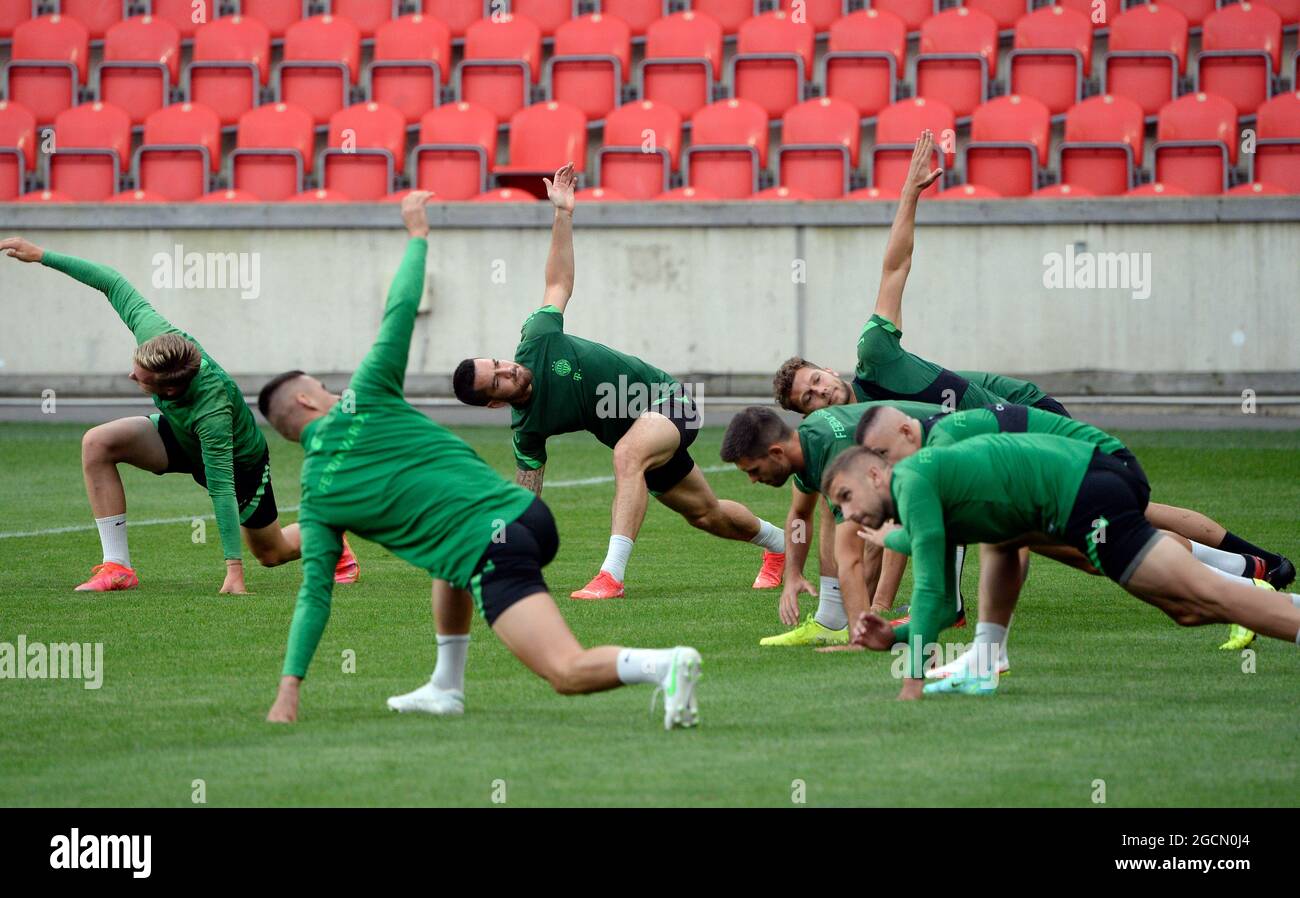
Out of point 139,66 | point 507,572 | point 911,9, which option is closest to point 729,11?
point 911,9

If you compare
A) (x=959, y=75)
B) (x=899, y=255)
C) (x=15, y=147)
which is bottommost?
(x=899, y=255)

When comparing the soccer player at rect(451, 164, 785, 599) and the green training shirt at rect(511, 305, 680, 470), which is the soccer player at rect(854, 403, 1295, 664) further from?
the green training shirt at rect(511, 305, 680, 470)

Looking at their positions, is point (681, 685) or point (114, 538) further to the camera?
point (114, 538)

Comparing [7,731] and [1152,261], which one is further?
[1152,261]

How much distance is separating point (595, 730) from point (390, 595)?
161 inches

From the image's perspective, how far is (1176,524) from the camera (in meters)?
9.55

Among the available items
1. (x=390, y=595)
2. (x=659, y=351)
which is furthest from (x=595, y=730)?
(x=659, y=351)

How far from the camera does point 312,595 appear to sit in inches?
257

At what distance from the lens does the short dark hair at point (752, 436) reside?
789 cm

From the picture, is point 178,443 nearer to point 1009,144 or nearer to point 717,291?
point 717,291

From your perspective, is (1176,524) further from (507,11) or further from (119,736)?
(507,11)

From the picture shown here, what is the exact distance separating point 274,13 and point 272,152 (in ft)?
10.4

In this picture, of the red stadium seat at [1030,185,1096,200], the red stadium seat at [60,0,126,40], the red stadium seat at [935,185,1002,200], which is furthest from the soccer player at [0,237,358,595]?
the red stadium seat at [60,0,126,40]
